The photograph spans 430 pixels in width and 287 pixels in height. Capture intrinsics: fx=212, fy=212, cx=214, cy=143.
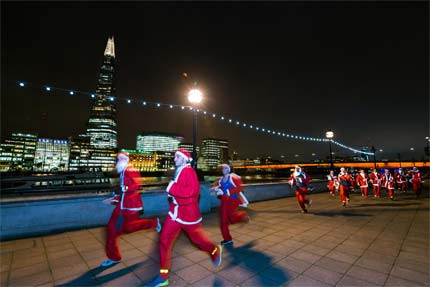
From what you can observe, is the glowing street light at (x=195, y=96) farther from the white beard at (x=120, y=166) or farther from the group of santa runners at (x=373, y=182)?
the group of santa runners at (x=373, y=182)

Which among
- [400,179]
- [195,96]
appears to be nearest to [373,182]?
[400,179]

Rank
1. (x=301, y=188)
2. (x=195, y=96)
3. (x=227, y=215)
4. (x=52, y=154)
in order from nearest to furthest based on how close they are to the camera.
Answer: (x=227, y=215) → (x=301, y=188) → (x=195, y=96) → (x=52, y=154)

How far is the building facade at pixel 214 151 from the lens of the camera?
190 metres

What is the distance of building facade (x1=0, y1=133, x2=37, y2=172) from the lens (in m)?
124

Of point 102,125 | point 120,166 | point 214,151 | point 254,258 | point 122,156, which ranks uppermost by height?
point 102,125

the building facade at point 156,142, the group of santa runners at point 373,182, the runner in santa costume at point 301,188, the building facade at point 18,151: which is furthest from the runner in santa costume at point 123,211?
the building facade at point 156,142

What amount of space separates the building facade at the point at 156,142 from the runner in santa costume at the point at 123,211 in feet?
608

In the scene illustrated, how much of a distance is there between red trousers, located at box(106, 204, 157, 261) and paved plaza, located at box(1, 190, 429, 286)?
288 millimetres

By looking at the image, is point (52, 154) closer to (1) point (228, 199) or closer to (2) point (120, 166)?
(2) point (120, 166)

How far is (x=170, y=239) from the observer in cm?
334

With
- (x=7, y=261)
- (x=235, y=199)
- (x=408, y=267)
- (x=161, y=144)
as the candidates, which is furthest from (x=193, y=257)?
(x=161, y=144)

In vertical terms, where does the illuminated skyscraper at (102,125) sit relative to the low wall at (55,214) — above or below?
above

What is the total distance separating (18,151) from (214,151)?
13590 centimetres

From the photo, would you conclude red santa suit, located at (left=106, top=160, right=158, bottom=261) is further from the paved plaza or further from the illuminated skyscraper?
the illuminated skyscraper
